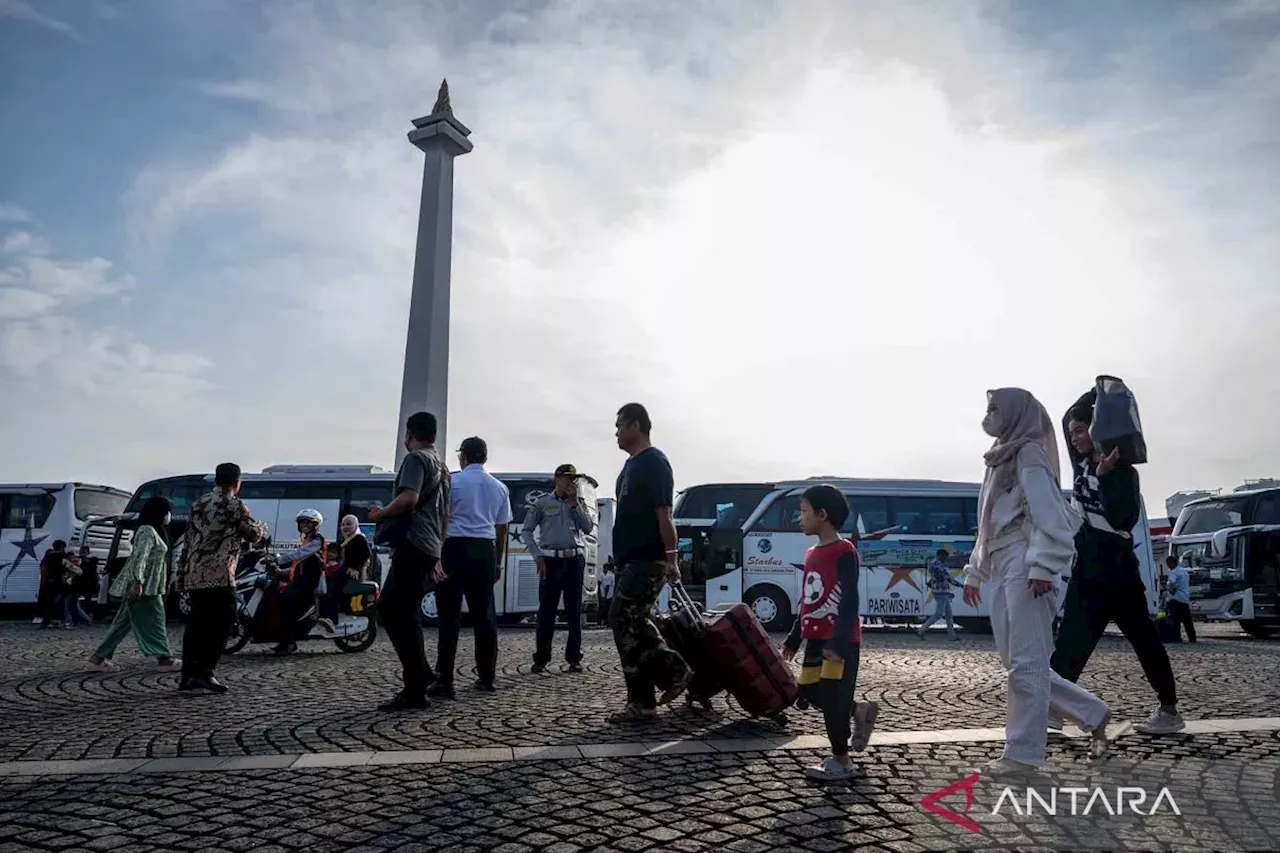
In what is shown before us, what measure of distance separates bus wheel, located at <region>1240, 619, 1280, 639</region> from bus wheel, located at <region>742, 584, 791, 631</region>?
328 inches

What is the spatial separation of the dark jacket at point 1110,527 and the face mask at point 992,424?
1.17m

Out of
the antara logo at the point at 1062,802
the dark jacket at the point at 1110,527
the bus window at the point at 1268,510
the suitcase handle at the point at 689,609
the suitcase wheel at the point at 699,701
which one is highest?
the bus window at the point at 1268,510

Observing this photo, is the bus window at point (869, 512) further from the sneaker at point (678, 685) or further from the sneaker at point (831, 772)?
the sneaker at point (831, 772)

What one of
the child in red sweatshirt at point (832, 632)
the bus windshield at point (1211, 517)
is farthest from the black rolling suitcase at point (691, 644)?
the bus windshield at point (1211, 517)

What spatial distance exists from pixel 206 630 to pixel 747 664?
161 inches

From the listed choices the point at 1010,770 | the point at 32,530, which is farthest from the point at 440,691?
the point at 32,530

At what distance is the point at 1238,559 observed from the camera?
17.6m

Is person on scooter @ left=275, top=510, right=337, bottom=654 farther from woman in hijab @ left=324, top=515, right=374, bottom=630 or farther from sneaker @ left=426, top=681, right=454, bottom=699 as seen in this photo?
sneaker @ left=426, top=681, right=454, bottom=699

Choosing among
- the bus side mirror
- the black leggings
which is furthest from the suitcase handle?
the bus side mirror

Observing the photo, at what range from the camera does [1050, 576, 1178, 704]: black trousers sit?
16.5ft

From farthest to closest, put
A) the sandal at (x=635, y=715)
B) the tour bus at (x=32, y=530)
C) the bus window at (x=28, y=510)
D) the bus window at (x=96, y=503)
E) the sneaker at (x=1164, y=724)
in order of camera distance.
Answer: the bus window at (x=96, y=503)
the bus window at (x=28, y=510)
the tour bus at (x=32, y=530)
the sandal at (x=635, y=715)
the sneaker at (x=1164, y=724)

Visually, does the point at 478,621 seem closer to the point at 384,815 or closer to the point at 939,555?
the point at 384,815

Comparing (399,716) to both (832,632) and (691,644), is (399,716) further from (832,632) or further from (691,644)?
(832,632)

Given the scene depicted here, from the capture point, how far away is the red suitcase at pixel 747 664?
5258mm
